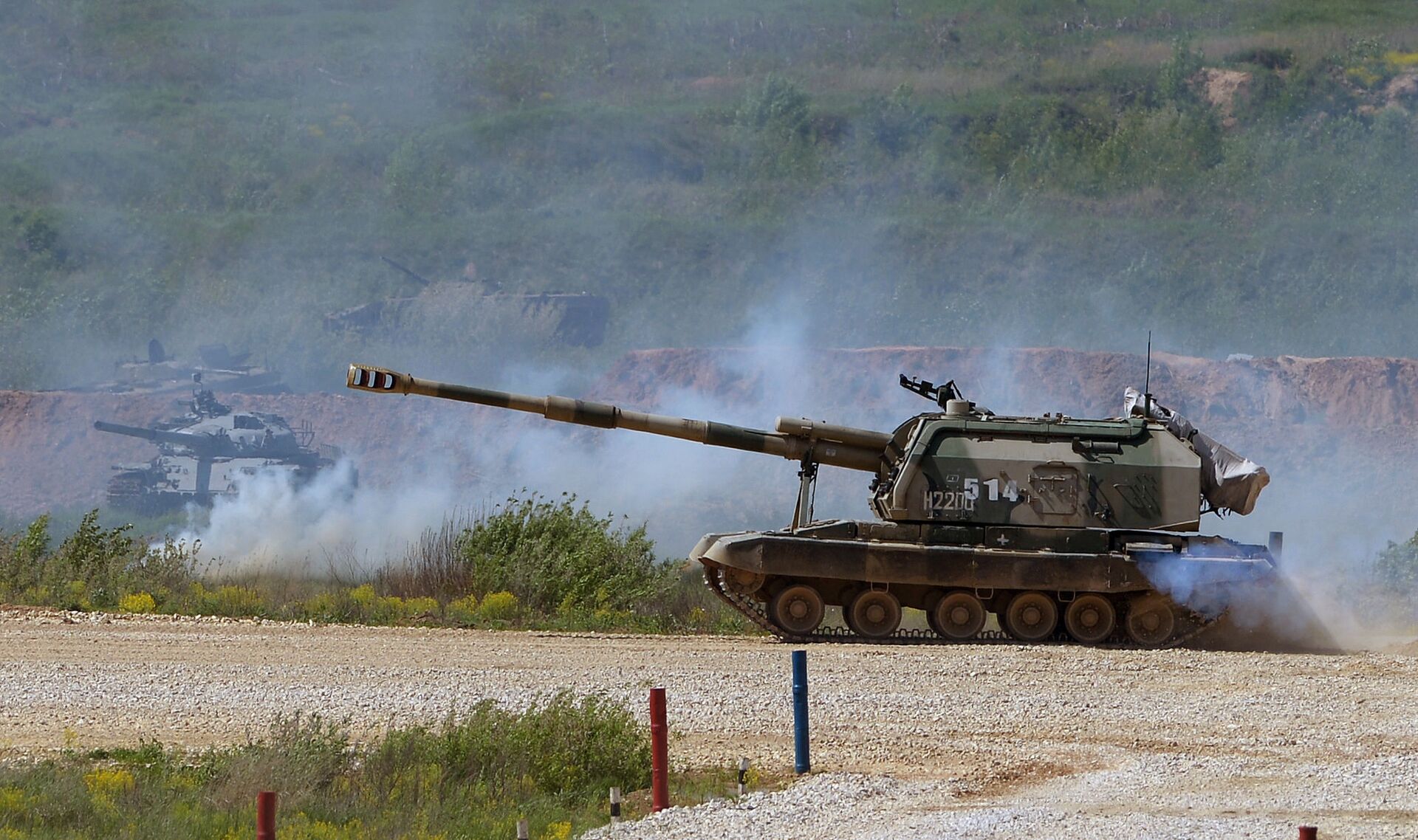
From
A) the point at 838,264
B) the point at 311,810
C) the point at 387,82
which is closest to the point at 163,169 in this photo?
the point at 387,82

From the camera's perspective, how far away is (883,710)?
1452 cm

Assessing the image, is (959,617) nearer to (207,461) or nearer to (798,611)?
(798,611)

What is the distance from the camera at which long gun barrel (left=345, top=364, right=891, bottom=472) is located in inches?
816

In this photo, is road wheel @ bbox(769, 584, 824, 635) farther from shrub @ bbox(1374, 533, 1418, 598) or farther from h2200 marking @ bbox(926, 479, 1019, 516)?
shrub @ bbox(1374, 533, 1418, 598)

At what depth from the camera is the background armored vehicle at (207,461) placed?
144 ft

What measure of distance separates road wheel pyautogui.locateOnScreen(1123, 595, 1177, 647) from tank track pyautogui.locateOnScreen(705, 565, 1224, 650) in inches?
2.8

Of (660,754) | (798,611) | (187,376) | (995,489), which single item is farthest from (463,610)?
(187,376)

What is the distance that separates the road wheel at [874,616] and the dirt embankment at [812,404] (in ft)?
86.0

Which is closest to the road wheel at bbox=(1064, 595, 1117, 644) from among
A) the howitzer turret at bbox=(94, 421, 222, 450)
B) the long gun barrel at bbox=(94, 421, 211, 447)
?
the howitzer turret at bbox=(94, 421, 222, 450)

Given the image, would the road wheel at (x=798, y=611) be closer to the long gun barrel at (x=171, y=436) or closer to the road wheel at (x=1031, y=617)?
the road wheel at (x=1031, y=617)

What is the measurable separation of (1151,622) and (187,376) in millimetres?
38585

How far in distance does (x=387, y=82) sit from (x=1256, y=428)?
42.1m

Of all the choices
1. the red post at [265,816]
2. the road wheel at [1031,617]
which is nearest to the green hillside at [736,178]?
the road wheel at [1031,617]

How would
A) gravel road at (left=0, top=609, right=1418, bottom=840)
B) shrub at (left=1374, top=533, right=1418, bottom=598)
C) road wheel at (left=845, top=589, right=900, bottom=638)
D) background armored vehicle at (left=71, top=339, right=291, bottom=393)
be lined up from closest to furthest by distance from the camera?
1. gravel road at (left=0, top=609, right=1418, bottom=840)
2. road wheel at (left=845, top=589, right=900, bottom=638)
3. shrub at (left=1374, top=533, right=1418, bottom=598)
4. background armored vehicle at (left=71, top=339, right=291, bottom=393)
